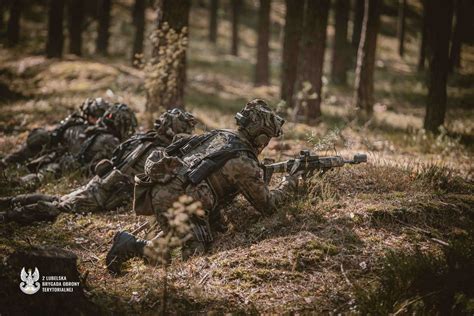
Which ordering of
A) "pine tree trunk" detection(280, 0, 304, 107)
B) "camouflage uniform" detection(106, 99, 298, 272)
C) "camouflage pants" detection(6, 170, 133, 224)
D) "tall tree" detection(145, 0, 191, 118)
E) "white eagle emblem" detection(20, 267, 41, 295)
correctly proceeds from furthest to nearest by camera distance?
"pine tree trunk" detection(280, 0, 304, 107) < "tall tree" detection(145, 0, 191, 118) < "camouflage pants" detection(6, 170, 133, 224) < "camouflage uniform" detection(106, 99, 298, 272) < "white eagle emblem" detection(20, 267, 41, 295)

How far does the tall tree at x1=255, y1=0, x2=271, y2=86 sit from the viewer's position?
1825cm

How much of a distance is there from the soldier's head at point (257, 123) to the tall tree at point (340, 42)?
17239 millimetres

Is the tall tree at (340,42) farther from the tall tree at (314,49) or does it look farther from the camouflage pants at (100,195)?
the camouflage pants at (100,195)

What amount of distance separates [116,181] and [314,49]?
7889 millimetres

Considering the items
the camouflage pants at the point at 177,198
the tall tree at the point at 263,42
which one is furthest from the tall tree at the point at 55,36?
the camouflage pants at the point at 177,198

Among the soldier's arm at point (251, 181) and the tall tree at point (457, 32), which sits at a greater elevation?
the tall tree at point (457, 32)

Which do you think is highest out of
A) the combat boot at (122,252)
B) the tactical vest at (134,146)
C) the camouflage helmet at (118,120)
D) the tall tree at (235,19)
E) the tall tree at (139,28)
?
the tall tree at (235,19)

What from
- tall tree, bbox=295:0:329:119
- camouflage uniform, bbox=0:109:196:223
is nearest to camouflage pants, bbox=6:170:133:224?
camouflage uniform, bbox=0:109:196:223

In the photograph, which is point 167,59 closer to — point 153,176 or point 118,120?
point 118,120

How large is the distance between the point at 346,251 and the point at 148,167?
2.35 m

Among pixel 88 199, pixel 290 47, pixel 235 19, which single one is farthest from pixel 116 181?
pixel 235 19

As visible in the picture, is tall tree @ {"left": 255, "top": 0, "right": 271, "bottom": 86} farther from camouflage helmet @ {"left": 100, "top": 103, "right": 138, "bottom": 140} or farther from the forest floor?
camouflage helmet @ {"left": 100, "top": 103, "right": 138, "bottom": 140}

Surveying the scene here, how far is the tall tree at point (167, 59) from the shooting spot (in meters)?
9.68

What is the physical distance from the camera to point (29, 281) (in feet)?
13.0
